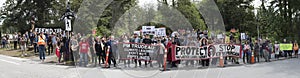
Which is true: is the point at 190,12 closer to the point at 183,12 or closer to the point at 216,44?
the point at 183,12

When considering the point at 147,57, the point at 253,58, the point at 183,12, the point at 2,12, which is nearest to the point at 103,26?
the point at 183,12

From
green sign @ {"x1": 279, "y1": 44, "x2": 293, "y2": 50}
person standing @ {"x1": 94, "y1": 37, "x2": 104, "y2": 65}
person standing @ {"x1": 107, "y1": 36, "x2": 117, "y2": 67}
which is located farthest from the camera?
green sign @ {"x1": 279, "y1": 44, "x2": 293, "y2": 50}

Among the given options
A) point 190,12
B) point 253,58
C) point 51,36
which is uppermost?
point 190,12

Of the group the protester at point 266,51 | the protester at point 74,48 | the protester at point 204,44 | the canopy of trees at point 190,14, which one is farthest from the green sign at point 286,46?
the protester at point 74,48

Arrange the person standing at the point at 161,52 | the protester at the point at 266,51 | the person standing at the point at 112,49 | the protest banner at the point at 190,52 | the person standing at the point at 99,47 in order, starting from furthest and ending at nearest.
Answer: the protester at the point at 266,51
the person standing at the point at 99,47
the protest banner at the point at 190,52
the person standing at the point at 112,49
the person standing at the point at 161,52

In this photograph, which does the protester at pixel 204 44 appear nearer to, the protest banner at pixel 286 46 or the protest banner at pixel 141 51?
the protest banner at pixel 141 51

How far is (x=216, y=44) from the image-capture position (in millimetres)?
15578

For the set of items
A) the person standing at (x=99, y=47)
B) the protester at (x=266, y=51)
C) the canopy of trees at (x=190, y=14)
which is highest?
the canopy of trees at (x=190, y=14)

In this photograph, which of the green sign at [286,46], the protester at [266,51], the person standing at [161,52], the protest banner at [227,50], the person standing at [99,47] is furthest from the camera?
the green sign at [286,46]

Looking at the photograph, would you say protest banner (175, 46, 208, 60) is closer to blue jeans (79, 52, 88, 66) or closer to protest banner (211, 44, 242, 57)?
protest banner (211, 44, 242, 57)

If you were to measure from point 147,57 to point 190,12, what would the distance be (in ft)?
29.8

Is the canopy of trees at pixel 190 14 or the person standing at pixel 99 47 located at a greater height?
the canopy of trees at pixel 190 14

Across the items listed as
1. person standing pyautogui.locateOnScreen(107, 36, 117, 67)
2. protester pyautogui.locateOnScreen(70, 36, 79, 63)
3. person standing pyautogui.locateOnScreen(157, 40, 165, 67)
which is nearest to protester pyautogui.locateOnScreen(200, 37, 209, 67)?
person standing pyautogui.locateOnScreen(157, 40, 165, 67)

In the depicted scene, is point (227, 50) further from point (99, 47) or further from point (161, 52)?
point (99, 47)
